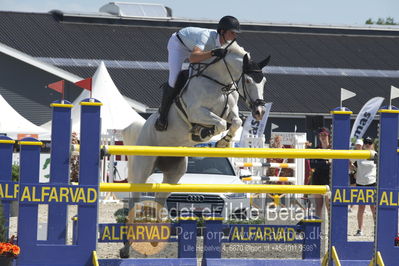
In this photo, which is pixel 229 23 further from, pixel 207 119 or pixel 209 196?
pixel 209 196

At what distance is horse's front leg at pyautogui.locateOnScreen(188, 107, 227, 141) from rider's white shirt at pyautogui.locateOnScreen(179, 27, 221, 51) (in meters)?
0.50

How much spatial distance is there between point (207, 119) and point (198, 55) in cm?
51

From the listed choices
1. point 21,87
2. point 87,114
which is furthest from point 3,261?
point 21,87

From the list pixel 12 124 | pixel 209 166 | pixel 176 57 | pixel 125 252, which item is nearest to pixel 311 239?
pixel 125 252

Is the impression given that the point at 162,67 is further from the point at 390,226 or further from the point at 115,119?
the point at 390,226

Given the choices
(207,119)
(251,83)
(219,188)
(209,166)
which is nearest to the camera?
(219,188)

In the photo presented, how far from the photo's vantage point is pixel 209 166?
10.3 meters

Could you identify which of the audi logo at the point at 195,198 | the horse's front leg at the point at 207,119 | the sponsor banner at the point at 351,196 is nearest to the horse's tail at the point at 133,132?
the horse's front leg at the point at 207,119

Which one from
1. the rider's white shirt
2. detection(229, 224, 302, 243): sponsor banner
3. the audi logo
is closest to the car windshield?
the audi logo

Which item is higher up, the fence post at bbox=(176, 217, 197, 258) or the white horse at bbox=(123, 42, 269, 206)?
the white horse at bbox=(123, 42, 269, 206)

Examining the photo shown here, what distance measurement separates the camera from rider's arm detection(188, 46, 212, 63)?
19.5ft

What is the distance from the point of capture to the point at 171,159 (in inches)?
266

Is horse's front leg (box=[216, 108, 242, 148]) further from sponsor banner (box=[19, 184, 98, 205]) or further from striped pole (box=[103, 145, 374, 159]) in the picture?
sponsor banner (box=[19, 184, 98, 205])

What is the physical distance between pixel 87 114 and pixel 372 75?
27.6m
